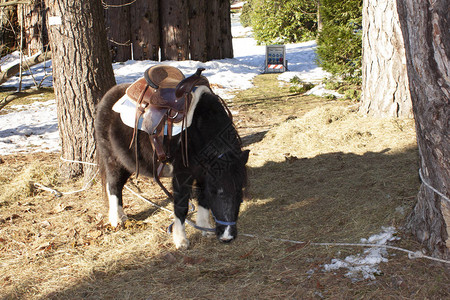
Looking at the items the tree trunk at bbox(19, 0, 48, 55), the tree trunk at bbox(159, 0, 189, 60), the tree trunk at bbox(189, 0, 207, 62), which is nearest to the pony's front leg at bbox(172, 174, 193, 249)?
the tree trunk at bbox(19, 0, 48, 55)

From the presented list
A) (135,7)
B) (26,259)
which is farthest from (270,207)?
(135,7)

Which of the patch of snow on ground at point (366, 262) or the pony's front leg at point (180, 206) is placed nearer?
the patch of snow on ground at point (366, 262)

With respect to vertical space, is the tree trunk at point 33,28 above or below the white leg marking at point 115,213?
above

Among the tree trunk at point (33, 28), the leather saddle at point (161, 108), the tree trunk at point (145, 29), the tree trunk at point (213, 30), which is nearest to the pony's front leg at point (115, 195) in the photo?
the leather saddle at point (161, 108)

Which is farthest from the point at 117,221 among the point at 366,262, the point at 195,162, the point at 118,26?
the point at 118,26

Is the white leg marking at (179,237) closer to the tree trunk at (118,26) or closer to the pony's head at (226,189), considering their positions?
the pony's head at (226,189)

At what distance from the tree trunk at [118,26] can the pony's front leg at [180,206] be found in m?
10.3

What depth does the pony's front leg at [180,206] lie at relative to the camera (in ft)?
11.8

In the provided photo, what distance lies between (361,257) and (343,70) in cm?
712

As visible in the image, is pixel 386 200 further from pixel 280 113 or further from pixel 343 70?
pixel 343 70

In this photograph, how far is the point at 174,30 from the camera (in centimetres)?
1364

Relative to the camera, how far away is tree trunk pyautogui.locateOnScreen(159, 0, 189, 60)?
13477mm

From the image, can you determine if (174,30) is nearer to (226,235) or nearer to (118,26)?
(118,26)

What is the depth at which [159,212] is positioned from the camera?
452 centimetres
